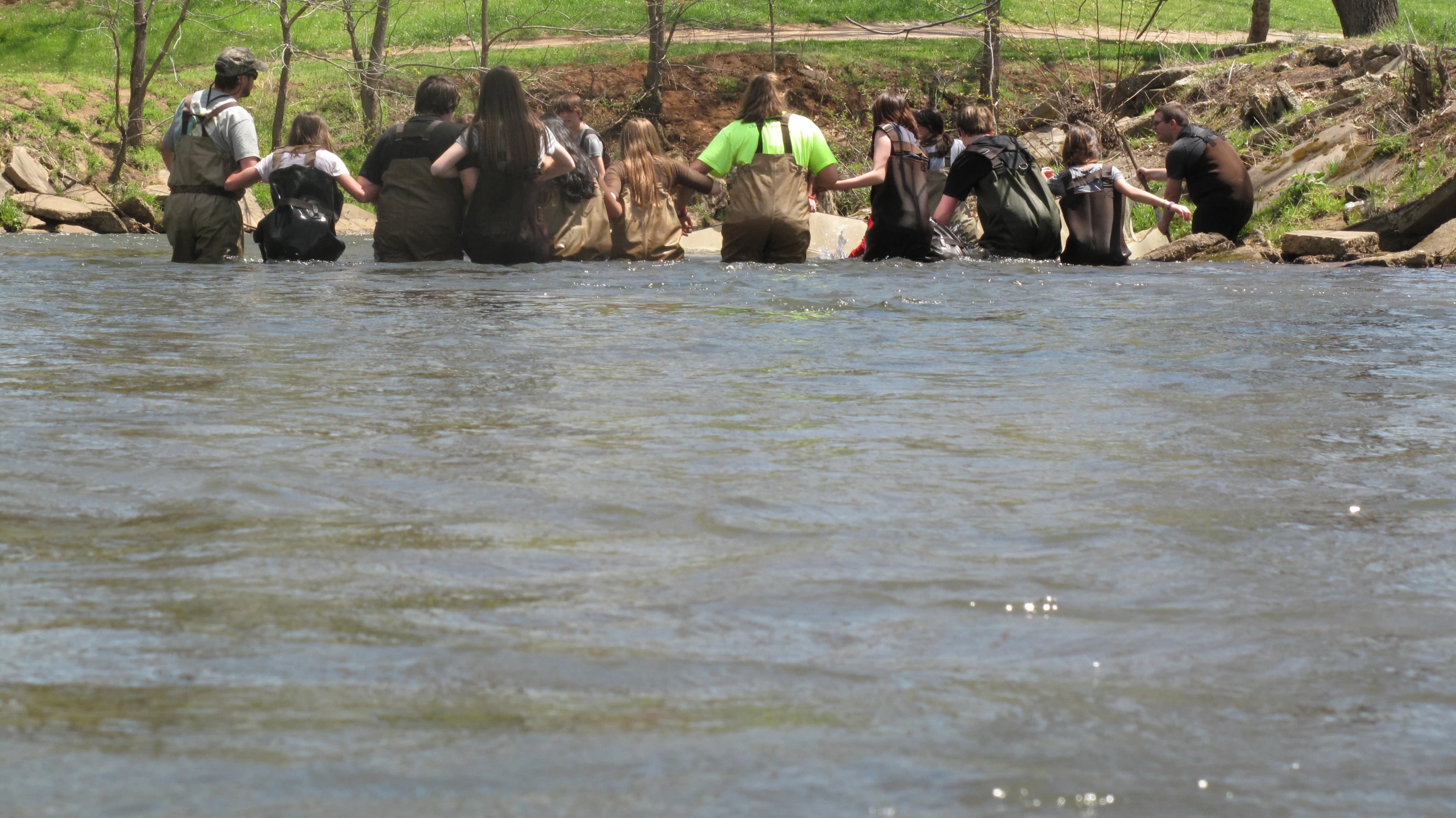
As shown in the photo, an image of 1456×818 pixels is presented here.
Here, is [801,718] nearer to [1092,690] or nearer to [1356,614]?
[1092,690]

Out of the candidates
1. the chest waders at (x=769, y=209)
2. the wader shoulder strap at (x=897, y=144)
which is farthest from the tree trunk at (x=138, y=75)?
the wader shoulder strap at (x=897, y=144)

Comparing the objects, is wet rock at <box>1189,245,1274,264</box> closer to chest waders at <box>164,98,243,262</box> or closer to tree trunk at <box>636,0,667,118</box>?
chest waders at <box>164,98,243,262</box>

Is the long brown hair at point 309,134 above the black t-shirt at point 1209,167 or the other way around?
above

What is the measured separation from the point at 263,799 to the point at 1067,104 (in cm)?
1934

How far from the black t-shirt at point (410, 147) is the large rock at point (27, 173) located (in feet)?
40.7

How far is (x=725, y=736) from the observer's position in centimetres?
217

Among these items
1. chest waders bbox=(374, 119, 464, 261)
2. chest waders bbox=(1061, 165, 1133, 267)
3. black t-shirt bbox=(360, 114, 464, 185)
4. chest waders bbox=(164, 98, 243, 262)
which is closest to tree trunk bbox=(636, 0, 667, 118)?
chest waders bbox=(1061, 165, 1133, 267)

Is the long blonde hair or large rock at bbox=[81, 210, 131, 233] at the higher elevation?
the long blonde hair

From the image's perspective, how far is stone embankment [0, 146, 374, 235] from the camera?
20500 mm

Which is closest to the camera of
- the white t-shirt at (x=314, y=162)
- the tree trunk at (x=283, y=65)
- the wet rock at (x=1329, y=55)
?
the white t-shirt at (x=314, y=162)

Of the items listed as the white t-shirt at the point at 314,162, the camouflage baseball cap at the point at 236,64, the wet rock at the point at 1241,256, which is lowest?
the wet rock at the point at 1241,256

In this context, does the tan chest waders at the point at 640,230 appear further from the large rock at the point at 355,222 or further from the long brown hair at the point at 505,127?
the large rock at the point at 355,222

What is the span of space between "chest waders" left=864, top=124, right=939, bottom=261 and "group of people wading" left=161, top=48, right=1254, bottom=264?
0.01 m

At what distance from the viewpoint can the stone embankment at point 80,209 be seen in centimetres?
2050
